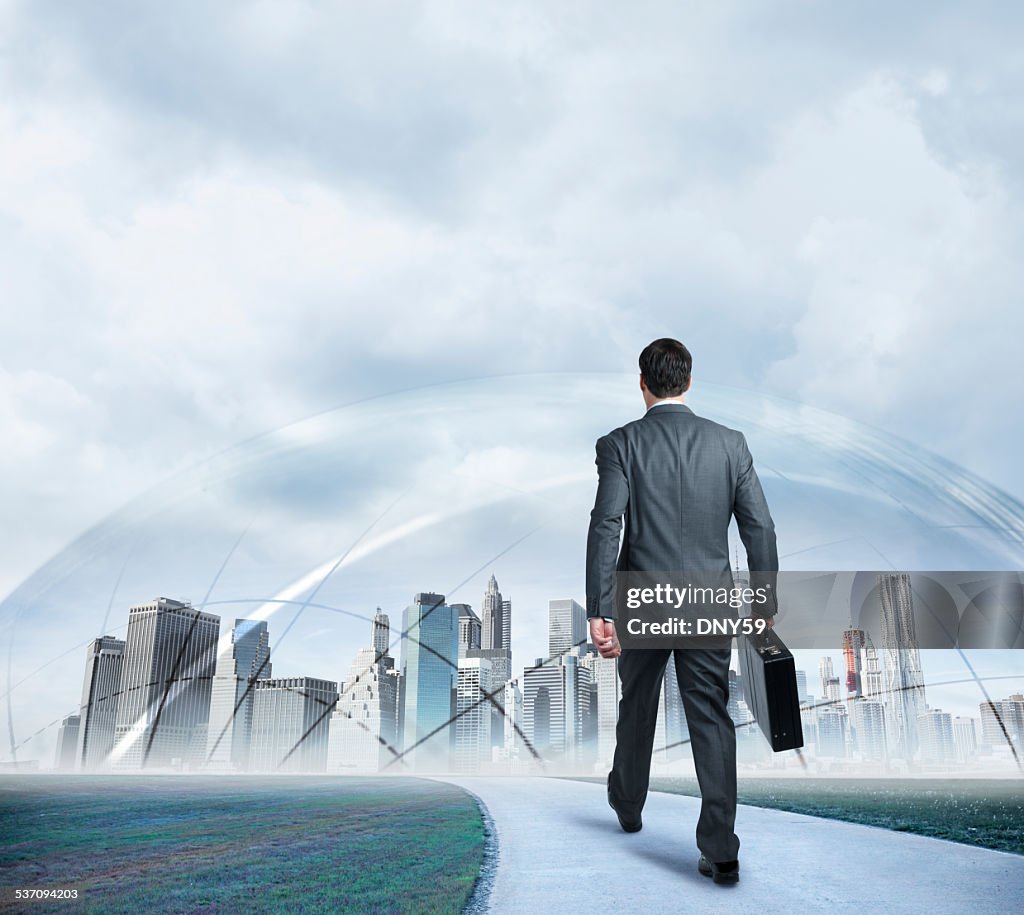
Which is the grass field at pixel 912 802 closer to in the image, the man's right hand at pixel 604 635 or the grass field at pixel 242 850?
the man's right hand at pixel 604 635

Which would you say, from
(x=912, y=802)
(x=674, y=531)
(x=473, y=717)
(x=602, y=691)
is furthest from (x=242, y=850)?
(x=912, y=802)

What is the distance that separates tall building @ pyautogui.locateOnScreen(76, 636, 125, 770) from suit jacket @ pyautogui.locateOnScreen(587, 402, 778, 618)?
5.78 m

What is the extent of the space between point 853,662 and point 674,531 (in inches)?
176

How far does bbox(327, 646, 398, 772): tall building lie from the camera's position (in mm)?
7816

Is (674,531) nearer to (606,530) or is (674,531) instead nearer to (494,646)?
(606,530)

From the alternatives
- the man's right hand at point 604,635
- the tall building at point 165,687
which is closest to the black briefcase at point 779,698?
the man's right hand at point 604,635

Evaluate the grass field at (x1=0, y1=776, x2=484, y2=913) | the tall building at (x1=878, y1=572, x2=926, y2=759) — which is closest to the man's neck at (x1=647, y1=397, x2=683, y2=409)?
the grass field at (x1=0, y1=776, x2=484, y2=913)

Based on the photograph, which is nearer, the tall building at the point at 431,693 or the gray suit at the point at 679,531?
the gray suit at the point at 679,531

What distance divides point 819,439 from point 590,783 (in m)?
4.19

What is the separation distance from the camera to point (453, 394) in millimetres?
9039

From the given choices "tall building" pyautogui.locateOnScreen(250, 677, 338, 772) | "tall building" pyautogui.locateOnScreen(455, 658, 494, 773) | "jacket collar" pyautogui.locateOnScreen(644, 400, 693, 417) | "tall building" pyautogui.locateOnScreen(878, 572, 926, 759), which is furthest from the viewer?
"tall building" pyautogui.locateOnScreen(455, 658, 494, 773)

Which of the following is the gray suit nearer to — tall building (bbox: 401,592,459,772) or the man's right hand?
the man's right hand

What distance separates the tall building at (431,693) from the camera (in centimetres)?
787

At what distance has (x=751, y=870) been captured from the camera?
384 centimetres
